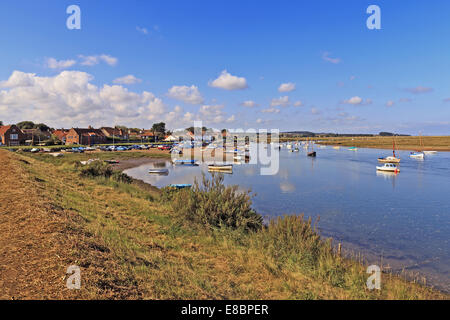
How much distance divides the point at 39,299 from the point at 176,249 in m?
5.27

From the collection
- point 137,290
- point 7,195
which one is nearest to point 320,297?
point 137,290

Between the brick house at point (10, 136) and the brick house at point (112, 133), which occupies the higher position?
the brick house at point (112, 133)

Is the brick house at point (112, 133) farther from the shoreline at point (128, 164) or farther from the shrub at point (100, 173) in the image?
the shrub at point (100, 173)

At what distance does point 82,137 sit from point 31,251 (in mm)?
116490

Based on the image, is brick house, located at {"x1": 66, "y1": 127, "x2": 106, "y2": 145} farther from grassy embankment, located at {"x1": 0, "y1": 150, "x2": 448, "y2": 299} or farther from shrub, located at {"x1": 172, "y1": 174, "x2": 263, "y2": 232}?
shrub, located at {"x1": 172, "y1": 174, "x2": 263, "y2": 232}

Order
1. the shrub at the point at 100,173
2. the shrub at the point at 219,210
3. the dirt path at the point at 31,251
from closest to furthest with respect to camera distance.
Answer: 1. the dirt path at the point at 31,251
2. the shrub at the point at 219,210
3. the shrub at the point at 100,173

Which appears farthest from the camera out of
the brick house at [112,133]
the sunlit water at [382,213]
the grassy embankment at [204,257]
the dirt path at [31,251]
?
the brick house at [112,133]

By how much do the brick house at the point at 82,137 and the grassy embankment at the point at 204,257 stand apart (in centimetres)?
10811

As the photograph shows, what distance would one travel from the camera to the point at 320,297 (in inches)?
258

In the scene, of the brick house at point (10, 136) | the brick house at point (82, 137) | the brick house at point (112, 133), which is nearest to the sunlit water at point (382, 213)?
the brick house at point (82, 137)

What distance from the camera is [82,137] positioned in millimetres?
108375

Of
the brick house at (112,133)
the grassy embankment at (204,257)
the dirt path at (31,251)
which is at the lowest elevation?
the grassy embankment at (204,257)

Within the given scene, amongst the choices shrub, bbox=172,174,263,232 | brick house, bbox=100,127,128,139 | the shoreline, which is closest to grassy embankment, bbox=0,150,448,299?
shrub, bbox=172,174,263,232

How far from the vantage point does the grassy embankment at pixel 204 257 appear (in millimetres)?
6289
